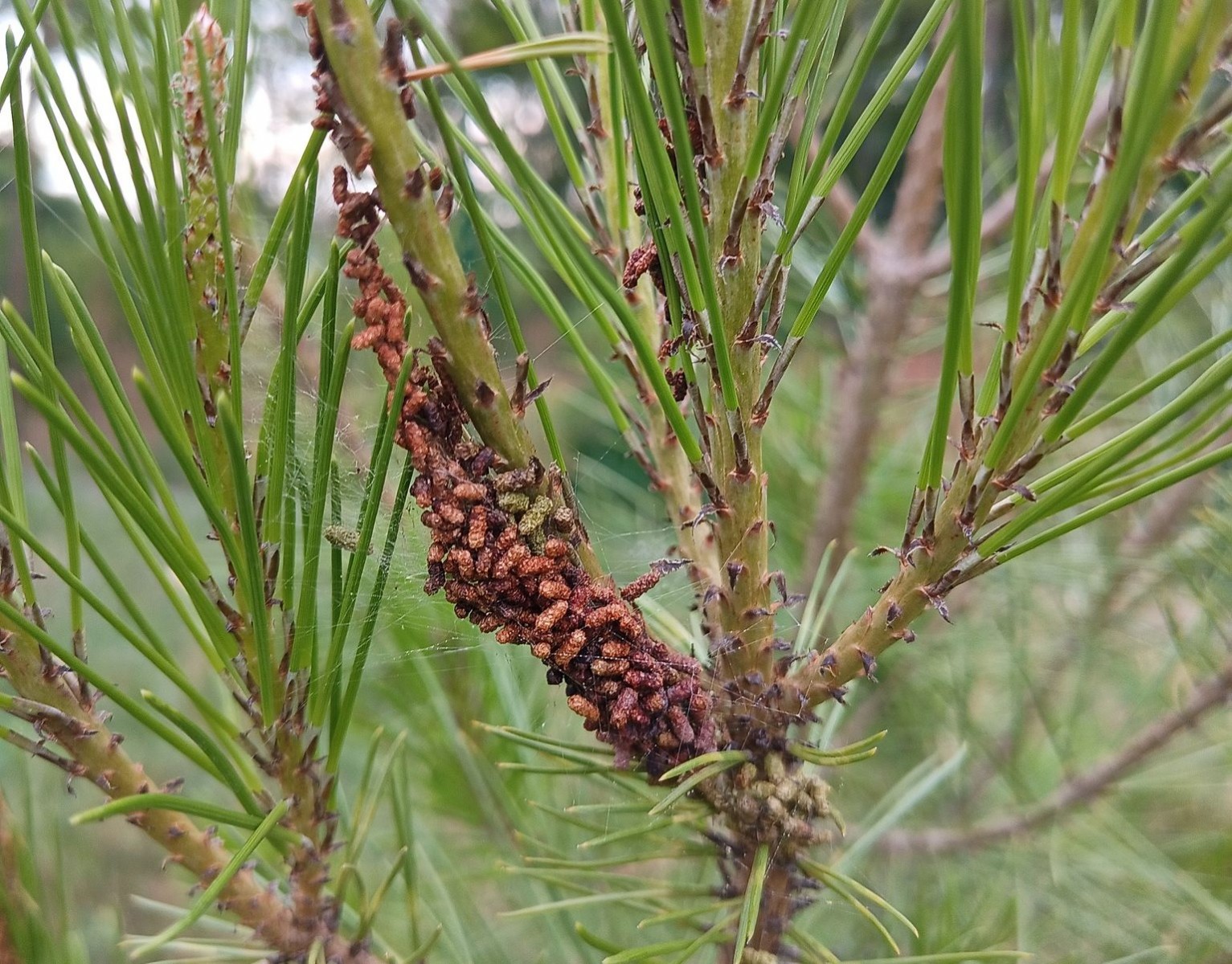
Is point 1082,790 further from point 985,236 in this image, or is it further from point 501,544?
point 501,544

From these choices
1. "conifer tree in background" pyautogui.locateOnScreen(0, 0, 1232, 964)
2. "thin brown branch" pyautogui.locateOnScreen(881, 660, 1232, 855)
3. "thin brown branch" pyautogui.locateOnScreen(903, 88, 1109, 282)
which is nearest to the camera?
"conifer tree in background" pyautogui.locateOnScreen(0, 0, 1232, 964)

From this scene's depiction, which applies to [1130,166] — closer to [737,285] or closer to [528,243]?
[737,285]

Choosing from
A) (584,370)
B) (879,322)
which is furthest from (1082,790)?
(584,370)

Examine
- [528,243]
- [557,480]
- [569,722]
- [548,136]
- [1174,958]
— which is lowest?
[1174,958]

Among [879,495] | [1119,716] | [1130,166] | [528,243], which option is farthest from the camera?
[528,243]

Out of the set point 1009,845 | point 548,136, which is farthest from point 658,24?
point 548,136

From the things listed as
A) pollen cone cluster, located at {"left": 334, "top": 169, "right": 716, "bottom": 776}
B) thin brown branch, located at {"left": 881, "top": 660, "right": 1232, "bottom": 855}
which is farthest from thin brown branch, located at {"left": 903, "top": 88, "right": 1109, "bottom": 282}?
pollen cone cluster, located at {"left": 334, "top": 169, "right": 716, "bottom": 776}

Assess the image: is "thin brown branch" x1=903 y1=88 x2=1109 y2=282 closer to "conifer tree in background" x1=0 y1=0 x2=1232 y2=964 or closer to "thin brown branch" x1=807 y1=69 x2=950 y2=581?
"thin brown branch" x1=807 y1=69 x2=950 y2=581
